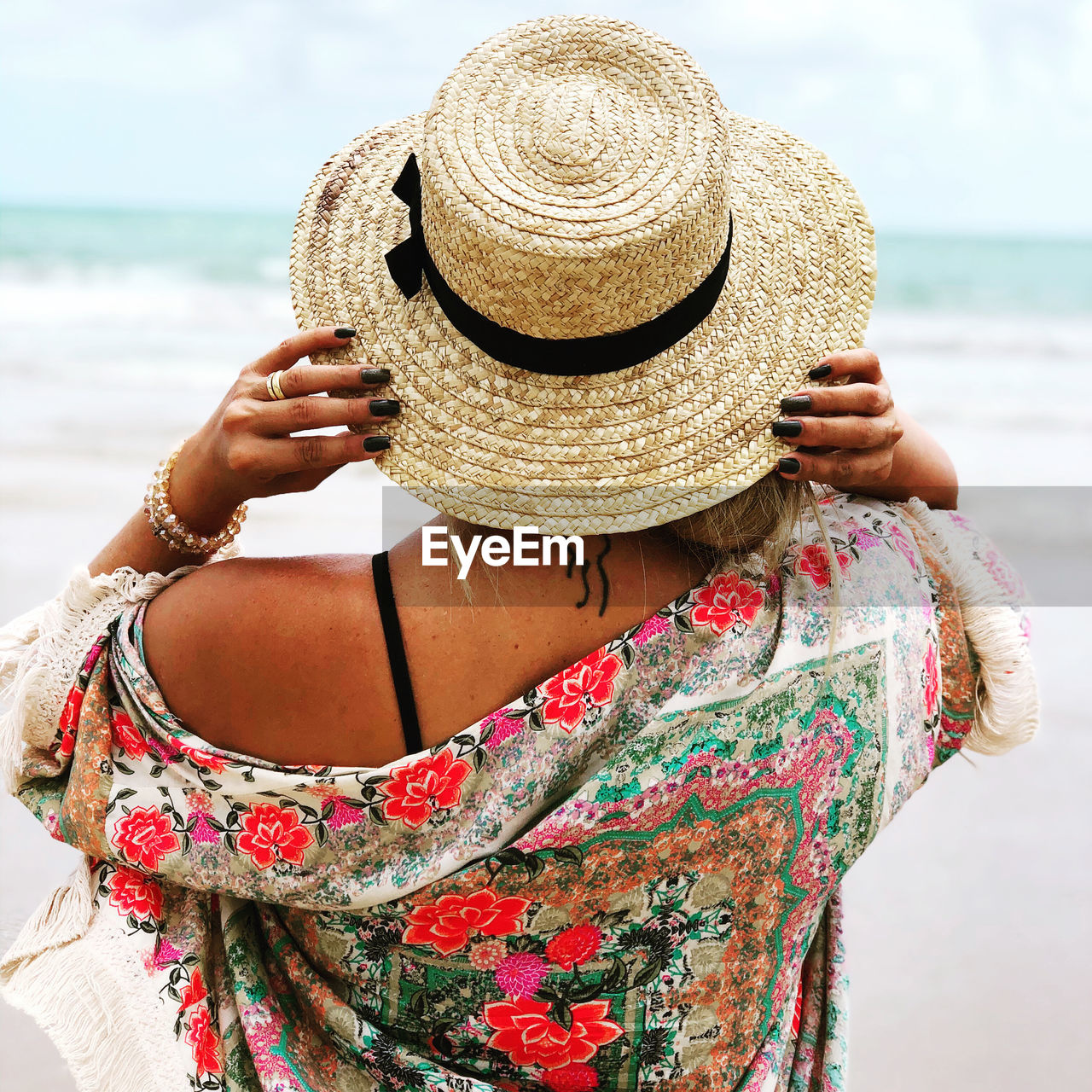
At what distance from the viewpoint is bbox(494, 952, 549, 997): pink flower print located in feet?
3.68

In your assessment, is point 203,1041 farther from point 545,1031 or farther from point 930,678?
point 930,678

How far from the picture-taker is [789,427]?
1047mm

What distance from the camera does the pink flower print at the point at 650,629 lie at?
105 cm

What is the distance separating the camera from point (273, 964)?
124 centimetres

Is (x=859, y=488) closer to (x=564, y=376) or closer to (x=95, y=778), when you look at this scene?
(x=564, y=376)

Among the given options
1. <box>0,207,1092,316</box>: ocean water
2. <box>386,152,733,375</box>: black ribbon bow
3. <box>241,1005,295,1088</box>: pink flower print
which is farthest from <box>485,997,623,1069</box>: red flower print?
<box>0,207,1092,316</box>: ocean water

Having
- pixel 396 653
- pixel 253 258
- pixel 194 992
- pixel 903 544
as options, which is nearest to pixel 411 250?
pixel 396 653

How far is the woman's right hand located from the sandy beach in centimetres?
95

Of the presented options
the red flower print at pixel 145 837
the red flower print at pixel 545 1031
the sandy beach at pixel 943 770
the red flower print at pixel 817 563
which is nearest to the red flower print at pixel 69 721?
the red flower print at pixel 145 837

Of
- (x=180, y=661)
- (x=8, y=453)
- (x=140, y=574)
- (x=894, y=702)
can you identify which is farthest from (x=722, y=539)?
(x=8, y=453)

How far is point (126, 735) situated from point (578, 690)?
52 centimetres

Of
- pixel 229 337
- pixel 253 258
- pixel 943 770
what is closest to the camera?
pixel 943 770

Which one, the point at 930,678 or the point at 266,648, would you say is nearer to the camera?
the point at 266,648

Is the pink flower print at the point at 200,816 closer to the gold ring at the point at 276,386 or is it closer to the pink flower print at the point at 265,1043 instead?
the pink flower print at the point at 265,1043
